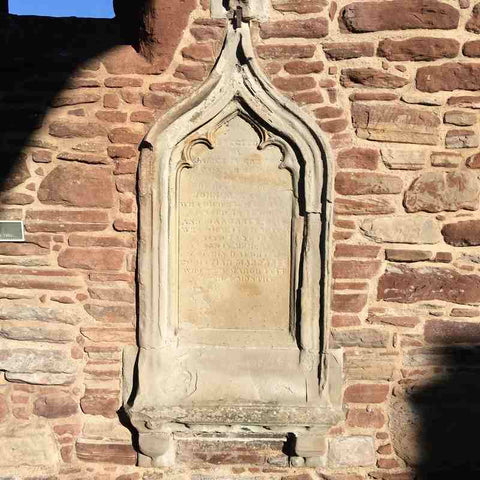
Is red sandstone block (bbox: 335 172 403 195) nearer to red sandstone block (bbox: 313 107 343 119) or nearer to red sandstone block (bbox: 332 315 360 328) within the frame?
red sandstone block (bbox: 313 107 343 119)

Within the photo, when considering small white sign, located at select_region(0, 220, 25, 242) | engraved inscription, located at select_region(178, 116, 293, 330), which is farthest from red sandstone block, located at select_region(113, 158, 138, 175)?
small white sign, located at select_region(0, 220, 25, 242)

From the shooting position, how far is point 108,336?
3186 millimetres

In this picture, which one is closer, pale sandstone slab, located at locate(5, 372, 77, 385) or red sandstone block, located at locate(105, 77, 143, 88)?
red sandstone block, located at locate(105, 77, 143, 88)

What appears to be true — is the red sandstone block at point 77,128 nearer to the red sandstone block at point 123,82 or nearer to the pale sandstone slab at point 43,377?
the red sandstone block at point 123,82

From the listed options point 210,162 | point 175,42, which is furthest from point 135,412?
point 175,42

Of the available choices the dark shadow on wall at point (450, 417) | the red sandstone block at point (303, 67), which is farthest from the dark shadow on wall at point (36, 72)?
the dark shadow on wall at point (450, 417)

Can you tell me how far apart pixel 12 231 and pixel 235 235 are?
4.58ft

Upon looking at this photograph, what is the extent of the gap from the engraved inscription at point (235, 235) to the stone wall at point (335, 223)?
34 centimetres

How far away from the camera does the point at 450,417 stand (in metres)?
3.23

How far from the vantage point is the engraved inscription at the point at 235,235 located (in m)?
3.16

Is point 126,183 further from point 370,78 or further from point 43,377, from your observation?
point 370,78

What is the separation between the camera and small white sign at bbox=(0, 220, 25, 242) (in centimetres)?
313

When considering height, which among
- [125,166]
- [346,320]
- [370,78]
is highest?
[370,78]

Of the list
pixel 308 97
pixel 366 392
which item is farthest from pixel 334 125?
pixel 366 392
